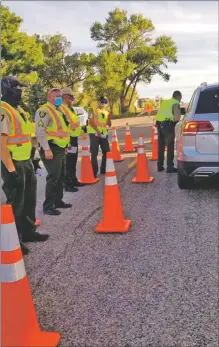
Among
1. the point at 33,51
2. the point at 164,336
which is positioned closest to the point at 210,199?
the point at 164,336

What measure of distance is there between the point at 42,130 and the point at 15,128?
121cm

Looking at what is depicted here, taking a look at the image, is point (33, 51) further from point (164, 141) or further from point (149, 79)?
point (164, 141)

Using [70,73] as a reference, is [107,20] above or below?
above

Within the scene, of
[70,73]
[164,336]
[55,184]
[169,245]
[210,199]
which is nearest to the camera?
[164,336]

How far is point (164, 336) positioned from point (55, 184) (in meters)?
3.61

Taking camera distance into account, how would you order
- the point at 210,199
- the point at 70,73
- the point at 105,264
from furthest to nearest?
1. the point at 70,73
2. the point at 210,199
3. the point at 105,264

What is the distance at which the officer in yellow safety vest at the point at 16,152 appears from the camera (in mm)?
4703

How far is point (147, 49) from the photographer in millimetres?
52469

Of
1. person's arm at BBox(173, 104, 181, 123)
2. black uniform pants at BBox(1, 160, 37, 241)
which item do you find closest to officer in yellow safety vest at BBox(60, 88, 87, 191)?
person's arm at BBox(173, 104, 181, 123)

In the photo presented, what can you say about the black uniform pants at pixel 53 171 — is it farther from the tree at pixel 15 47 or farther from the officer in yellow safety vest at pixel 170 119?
the tree at pixel 15 47

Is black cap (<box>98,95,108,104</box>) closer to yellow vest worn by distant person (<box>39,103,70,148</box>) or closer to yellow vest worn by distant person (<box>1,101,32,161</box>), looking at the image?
yellow vest worn by distant person (<box>39,103,70,148</box>)

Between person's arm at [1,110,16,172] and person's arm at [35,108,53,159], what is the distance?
126 centimetres

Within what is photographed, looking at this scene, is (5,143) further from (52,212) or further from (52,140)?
(52,212)

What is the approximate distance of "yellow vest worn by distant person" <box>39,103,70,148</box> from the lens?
244 inches
